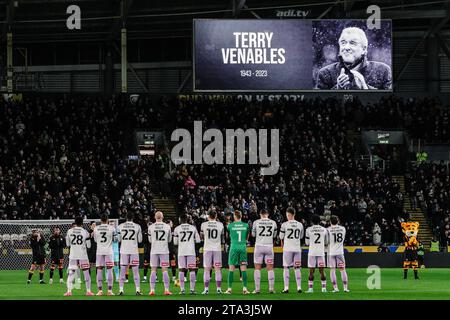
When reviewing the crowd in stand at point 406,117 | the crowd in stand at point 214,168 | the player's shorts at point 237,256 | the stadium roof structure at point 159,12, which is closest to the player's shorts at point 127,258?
the player's shorts at point 237,256

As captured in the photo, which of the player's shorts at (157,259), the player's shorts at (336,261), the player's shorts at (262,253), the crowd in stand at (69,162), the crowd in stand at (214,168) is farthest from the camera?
the crowd in stand at (214,168)

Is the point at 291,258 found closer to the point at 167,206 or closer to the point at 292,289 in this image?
the point at 292,289

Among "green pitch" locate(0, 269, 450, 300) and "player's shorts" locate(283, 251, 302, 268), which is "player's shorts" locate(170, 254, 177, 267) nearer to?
"green pitch" locate(0, 269, 450, 300)

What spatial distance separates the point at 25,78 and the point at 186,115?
12.9m

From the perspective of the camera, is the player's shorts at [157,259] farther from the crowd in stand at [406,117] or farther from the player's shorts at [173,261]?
the crowd in stand at [406,117]

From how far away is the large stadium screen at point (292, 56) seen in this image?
4903 cm

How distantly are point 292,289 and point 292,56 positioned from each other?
19830mm

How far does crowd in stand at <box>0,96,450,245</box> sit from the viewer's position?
49750 mm

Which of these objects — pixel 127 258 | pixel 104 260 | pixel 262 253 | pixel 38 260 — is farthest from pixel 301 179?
pixel 104 260

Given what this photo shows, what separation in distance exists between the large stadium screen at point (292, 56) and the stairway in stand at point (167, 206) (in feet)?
25.7

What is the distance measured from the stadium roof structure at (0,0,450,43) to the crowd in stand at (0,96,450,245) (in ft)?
16.5

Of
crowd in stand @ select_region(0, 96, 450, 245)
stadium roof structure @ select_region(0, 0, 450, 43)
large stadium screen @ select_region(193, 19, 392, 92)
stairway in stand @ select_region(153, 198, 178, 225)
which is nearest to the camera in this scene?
large stadium screen @ select_region(193, 19, 392, 92)

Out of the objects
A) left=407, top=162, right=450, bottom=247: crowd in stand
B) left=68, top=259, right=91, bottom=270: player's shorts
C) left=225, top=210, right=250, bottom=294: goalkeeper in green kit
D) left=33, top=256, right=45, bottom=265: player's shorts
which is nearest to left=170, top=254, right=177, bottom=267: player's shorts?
left=33, top=256, right=45, bottom=265: player's shorts

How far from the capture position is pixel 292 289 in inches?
1257
